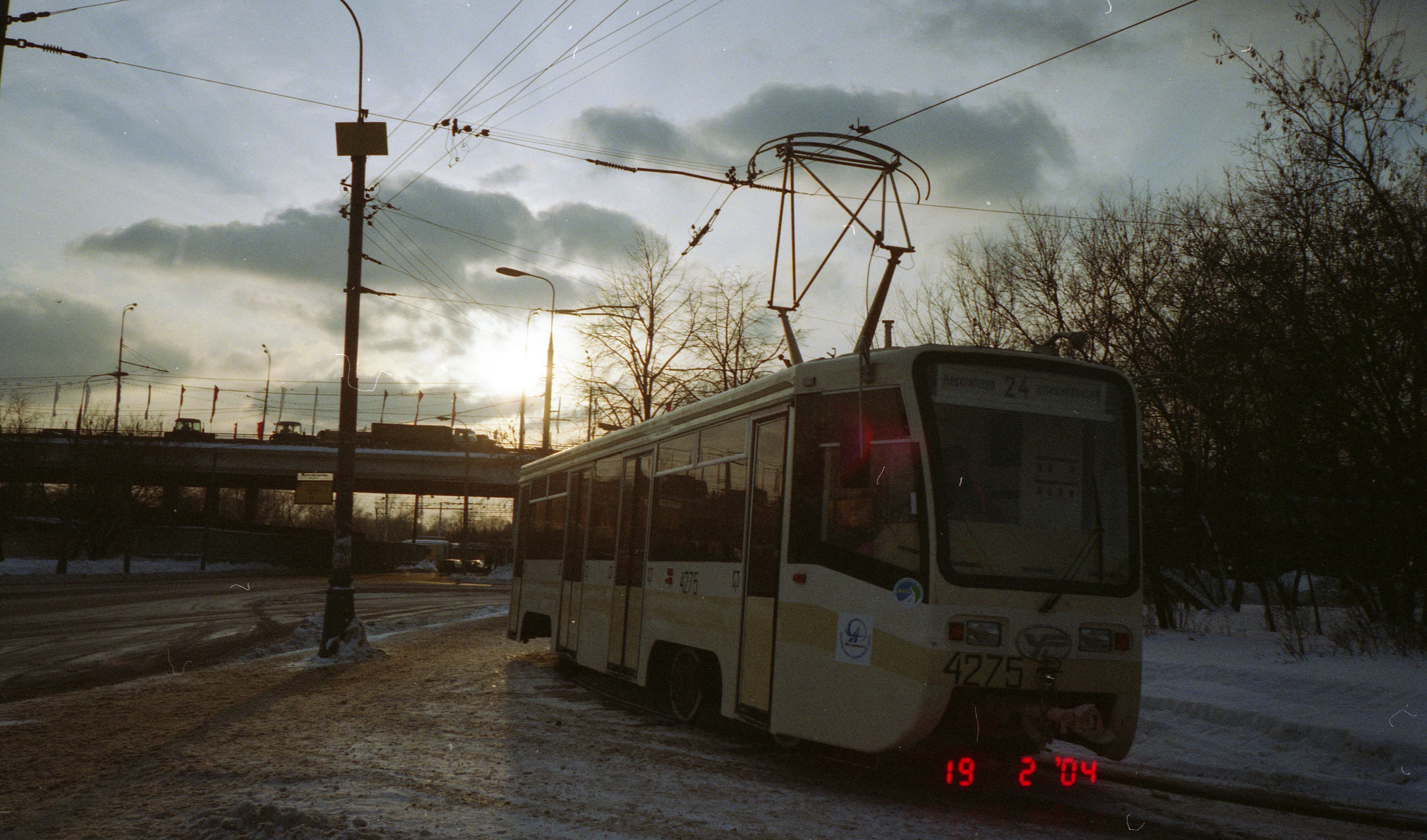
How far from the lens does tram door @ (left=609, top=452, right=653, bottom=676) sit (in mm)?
11133

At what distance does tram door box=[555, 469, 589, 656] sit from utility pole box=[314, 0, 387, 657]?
3.24m

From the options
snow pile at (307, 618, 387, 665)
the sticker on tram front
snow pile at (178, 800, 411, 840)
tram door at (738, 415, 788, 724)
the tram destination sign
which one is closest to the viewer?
snow pile at (178, 800, 411, 840)

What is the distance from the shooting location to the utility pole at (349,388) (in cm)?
1512

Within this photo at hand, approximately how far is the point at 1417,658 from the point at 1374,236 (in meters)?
6.27

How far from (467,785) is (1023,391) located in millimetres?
4669

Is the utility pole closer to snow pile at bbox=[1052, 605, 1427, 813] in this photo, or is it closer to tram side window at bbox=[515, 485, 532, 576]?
tram side window at bbox=[515, 485, 532, 576]

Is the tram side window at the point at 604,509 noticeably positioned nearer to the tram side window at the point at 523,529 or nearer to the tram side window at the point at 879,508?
the tram side window at the point at 523,529

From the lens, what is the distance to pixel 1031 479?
7133 mm

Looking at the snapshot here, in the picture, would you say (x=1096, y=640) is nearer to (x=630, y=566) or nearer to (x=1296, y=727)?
(x=1296, y=727)

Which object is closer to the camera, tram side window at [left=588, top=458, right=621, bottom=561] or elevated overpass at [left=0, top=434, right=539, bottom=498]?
tram side window at [left=588, top=458, right=621, bottom=561]

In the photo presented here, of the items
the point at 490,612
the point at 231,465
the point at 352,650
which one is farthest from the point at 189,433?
the point at 352,650

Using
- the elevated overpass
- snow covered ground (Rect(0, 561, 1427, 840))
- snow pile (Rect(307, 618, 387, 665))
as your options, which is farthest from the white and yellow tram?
the elevated overpass

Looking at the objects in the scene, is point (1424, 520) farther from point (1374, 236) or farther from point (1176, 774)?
point (1176, 774)

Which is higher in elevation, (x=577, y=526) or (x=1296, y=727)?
(x=577, y=526)
